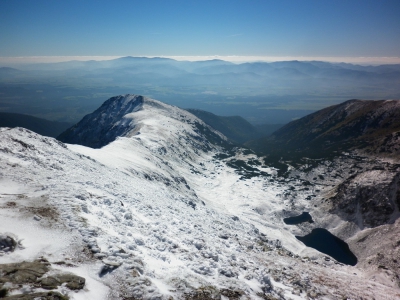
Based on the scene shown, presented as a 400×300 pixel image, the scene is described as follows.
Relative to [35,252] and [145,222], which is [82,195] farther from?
[35,252]

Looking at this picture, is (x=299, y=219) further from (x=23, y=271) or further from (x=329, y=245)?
(x=23, y=271)

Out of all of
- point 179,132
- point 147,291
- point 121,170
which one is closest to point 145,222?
point 147,291

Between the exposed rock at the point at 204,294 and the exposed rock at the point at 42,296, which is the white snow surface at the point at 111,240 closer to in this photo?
the exposed rock at the point at 204,294

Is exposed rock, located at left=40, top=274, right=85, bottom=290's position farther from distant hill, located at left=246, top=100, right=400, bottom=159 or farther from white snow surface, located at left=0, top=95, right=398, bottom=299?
distant hill, located at left=246, top=100, right=400, bottom=159

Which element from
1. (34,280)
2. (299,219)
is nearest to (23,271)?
(34,280)

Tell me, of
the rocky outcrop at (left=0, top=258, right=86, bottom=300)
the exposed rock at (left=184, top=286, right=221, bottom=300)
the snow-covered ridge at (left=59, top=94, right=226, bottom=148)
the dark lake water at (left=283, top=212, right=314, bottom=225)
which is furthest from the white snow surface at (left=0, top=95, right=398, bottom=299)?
the snow-covered ridge at (left=59, top=94, right=226, bottom=148)

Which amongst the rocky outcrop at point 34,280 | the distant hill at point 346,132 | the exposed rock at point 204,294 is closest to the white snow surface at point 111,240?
the exposed rock at point 204,294

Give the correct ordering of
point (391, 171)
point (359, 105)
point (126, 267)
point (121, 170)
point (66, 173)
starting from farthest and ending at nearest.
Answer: point (359, 105) → point (391, 171) → point (121, 170) → point (66, 173) → point (126, 267)
